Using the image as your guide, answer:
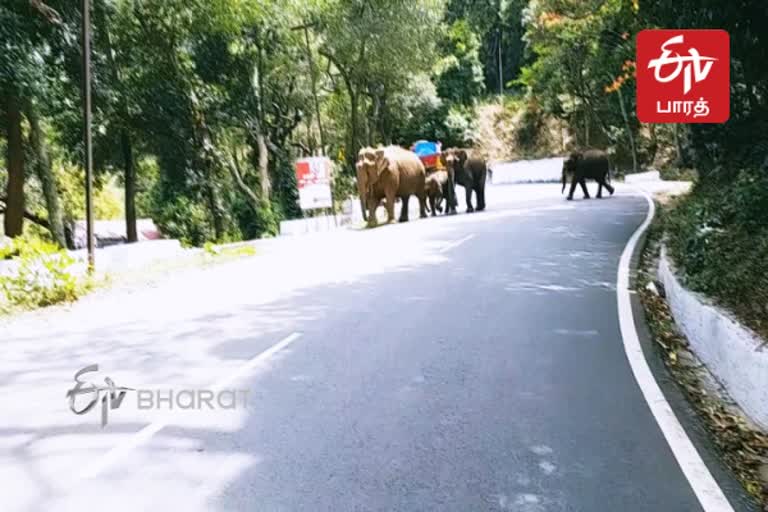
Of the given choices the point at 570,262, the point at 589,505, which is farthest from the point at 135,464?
the point at 570,262

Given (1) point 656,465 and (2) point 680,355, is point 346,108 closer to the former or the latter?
(2) point 680,355

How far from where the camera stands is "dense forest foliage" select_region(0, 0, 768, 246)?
16609 mm

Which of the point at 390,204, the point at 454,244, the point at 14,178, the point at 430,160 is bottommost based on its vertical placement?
the point at 454,244

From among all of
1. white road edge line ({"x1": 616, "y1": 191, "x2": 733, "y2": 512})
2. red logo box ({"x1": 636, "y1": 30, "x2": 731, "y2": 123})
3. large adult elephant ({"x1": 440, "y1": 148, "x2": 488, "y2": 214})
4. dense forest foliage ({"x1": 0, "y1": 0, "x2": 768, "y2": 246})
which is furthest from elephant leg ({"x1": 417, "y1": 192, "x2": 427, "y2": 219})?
white road edge line ({"x1": 616, "y1": 191, "x2": 733, "y2": 512})

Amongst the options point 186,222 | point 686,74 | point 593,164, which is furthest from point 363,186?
point 186,222

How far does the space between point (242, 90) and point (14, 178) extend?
377 inches

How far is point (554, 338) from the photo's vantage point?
24.4 feet

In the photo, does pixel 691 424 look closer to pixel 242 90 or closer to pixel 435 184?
pixel 435 184

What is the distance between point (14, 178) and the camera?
2138 centimetres

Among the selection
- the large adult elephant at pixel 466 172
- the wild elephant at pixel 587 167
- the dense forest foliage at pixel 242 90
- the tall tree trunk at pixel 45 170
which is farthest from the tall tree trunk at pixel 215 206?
the wild elephant at pixel 587 167

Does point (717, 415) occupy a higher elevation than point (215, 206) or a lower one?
lower

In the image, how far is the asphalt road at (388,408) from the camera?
4.13 meters

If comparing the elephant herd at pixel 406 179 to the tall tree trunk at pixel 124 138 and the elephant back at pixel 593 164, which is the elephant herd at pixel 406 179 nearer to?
the elephant back at pixel 593 164

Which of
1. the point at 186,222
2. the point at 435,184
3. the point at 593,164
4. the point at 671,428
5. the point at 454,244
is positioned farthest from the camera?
the point at 186,222
